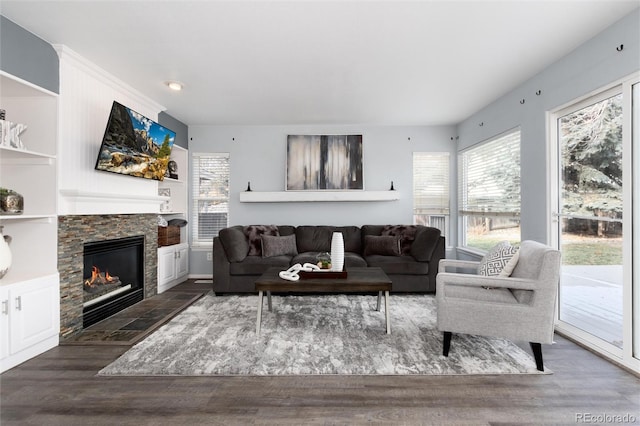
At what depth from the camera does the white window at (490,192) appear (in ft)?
12.8

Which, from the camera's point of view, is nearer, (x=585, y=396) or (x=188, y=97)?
(x=585, y=396)

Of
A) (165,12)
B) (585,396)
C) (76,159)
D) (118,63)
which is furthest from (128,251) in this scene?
(585,396)

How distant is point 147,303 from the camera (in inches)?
154

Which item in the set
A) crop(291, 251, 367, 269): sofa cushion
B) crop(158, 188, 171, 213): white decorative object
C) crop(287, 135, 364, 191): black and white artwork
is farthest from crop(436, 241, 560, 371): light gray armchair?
crop(158, 188, 171, 213): white decorative object

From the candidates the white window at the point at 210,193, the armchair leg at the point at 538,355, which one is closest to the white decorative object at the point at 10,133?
the white window at the point at 210,193

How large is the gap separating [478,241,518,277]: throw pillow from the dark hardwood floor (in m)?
0.73

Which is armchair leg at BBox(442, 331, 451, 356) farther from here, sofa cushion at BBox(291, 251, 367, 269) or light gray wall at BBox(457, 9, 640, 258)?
sofa cushion at BBox(291, 251, 367, 269)

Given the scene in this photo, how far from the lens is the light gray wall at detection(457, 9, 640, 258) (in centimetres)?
237

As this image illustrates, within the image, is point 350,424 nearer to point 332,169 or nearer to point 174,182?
point 332,169

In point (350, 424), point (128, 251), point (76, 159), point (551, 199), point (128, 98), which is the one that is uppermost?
point (128, 98)

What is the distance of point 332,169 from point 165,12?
336cm

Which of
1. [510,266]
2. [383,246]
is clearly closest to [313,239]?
[383,246]

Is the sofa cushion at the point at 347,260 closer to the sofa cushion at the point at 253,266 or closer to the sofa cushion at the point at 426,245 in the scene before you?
the sofa cushion at the point at 253,266

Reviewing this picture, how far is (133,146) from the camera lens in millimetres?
3449
